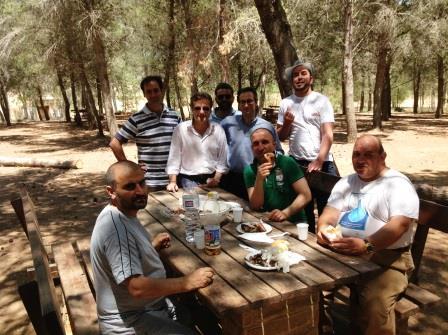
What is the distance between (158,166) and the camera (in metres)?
4.90

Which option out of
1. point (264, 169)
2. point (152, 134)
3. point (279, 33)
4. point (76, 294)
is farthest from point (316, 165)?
point (76, 294)

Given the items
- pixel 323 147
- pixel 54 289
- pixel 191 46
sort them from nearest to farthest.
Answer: pixel 54 289 → pixel 323 147 → pixel 191 46

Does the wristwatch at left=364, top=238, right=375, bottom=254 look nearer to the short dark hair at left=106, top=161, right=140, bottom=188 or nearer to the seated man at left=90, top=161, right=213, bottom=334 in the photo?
the seated man at left=90, top=161, right=213, bottom=334

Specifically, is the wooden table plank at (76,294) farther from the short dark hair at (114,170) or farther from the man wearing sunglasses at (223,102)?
the man wearing sunglasses at (223,102)

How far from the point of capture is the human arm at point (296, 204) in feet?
11.3

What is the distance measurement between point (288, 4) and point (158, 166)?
12.5 m

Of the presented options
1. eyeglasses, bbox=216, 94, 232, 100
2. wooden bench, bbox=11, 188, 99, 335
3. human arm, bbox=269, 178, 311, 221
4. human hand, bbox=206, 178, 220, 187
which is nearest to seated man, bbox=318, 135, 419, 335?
human arm, bbox=269, 178, 311, 221

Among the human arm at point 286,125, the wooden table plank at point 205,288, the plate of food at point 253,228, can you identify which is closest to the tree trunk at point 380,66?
the human arm at point 286,125

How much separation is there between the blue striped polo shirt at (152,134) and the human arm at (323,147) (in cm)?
167

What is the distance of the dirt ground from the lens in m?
4.22

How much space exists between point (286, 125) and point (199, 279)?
2.67 m

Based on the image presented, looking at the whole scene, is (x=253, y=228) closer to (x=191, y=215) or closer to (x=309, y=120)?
(x=191, y=215)

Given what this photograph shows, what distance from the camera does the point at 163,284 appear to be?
7.86 feet

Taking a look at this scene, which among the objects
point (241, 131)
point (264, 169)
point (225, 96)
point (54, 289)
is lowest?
point (54, 289)
